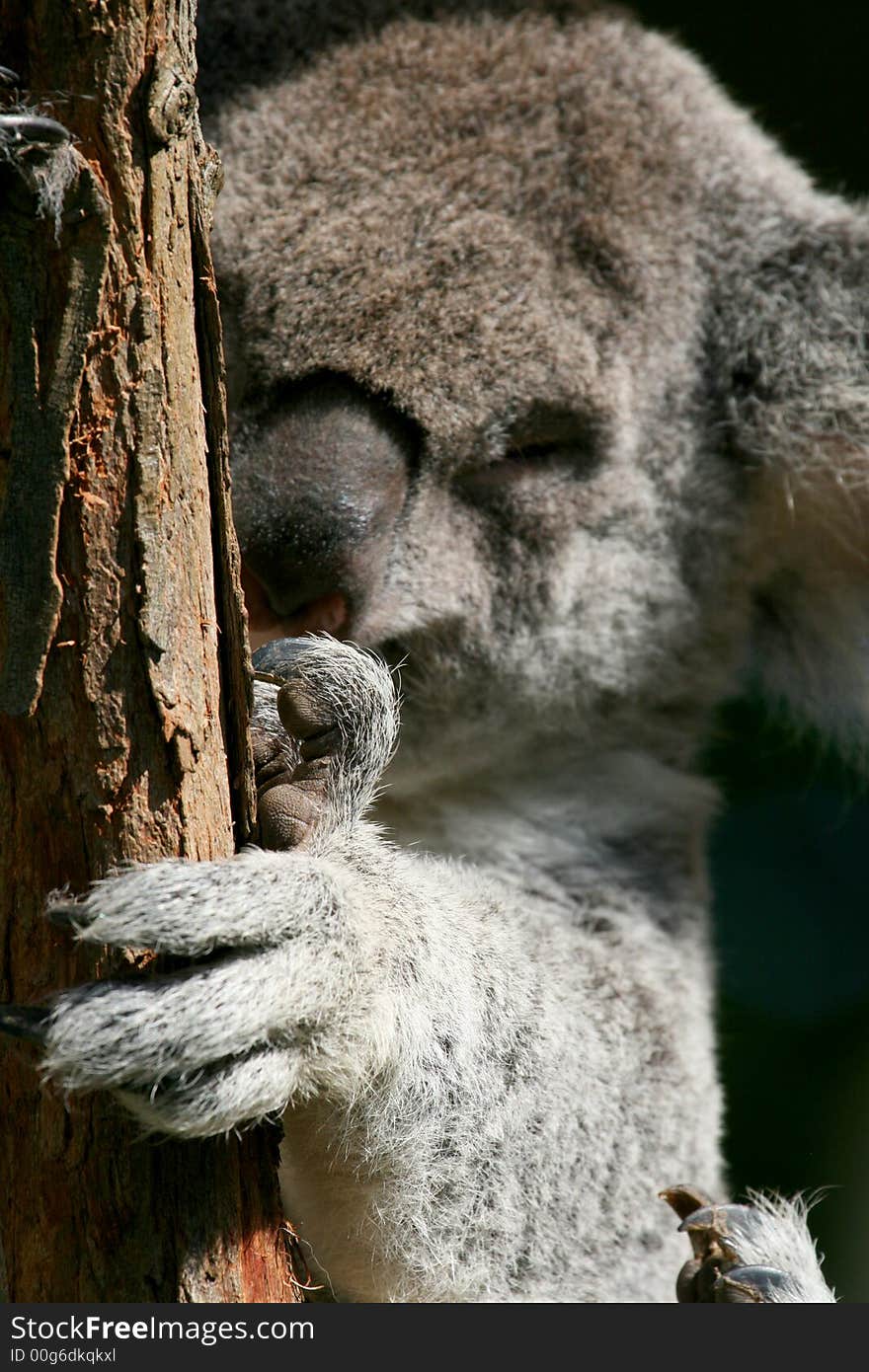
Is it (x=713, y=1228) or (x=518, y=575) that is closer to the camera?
(x=713, y=1228)

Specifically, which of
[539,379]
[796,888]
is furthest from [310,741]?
[796,888]

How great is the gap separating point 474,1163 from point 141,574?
0.93 metres

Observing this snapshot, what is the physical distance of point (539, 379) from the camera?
2049mm

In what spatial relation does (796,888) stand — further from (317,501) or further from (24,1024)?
(24,1024)

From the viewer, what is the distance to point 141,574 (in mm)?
1089

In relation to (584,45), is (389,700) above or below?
below

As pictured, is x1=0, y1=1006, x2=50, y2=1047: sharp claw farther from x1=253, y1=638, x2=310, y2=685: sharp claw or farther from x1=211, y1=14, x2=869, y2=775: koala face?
x1=211, y1=14, x2=869, y2=775: koala face

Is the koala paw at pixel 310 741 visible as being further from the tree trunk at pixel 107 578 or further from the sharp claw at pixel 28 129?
the sharp claw at pixel 28 129

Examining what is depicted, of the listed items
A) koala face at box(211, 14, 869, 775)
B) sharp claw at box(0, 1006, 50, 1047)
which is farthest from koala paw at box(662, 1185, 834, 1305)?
sharp claw at box(0, 1006, 50, 1047)

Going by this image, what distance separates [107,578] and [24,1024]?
350 millimetres

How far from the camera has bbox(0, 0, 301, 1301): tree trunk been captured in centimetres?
104

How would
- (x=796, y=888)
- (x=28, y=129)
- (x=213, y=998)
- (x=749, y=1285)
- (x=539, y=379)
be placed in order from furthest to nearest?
(x=796, y=888) < (x=539, y=379) < (x=749, y=1285) < (x=213, y=998) < (x=28, y=129)

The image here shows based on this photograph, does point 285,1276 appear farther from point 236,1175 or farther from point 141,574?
point 141,574

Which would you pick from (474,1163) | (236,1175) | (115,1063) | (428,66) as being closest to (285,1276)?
(236,1175)
